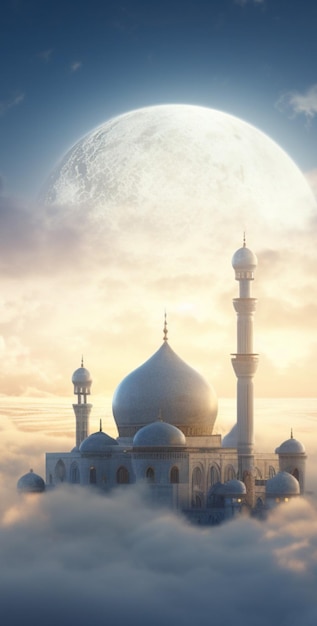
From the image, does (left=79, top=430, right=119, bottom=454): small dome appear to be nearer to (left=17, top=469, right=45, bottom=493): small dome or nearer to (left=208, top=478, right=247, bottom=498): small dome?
(left=17, top=469, right=45, bottom=493): small dome

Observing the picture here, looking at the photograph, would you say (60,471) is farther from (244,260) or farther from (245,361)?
(244,260)

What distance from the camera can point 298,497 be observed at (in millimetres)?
82500

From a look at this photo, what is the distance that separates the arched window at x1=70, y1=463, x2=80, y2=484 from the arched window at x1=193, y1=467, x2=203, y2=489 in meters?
6.19

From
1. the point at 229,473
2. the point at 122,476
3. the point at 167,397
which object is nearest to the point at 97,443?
the point at 122,476

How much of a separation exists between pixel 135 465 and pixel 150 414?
184 inches

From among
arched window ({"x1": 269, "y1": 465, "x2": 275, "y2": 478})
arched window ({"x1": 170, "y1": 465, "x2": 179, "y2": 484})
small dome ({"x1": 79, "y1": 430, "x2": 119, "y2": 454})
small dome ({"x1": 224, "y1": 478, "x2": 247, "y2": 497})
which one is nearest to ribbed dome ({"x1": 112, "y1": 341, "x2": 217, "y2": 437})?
small dome ({"x1": 79, "y1": 430, "x2": 119, "y2": 454})

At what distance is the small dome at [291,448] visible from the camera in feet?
285

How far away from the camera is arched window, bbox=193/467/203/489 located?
82938 mm

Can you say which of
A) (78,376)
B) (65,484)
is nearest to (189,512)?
(65,484)

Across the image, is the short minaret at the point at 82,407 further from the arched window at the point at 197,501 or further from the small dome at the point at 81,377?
the arched window at the point at 197,501

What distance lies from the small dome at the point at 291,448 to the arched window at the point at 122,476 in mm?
7847

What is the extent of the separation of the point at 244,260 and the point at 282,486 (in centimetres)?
1115

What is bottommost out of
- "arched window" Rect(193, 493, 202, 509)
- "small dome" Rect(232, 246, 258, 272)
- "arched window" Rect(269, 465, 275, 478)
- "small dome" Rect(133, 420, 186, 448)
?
"arched window" Rect(193, 493, 202, 509)

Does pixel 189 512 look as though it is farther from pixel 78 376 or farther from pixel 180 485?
pixel 78 376
